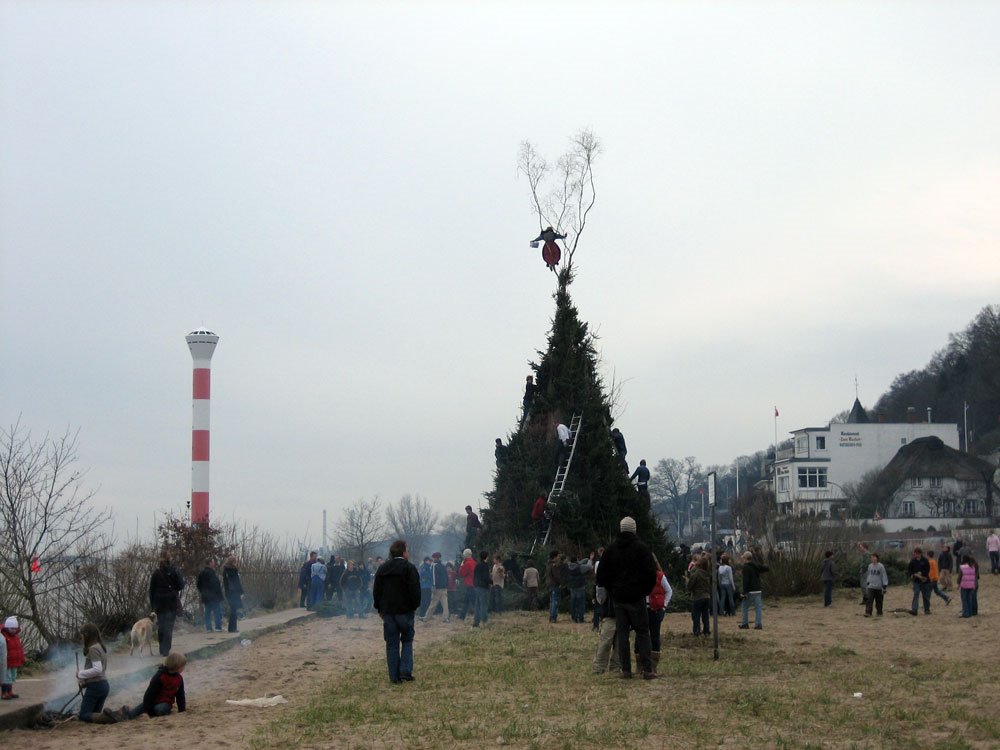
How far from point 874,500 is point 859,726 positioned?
9430 centimetres

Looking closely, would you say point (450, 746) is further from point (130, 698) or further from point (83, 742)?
point (130, 698)

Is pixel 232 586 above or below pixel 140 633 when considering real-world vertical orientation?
above

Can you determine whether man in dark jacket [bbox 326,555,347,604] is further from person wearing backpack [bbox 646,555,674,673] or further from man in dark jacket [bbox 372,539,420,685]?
man in dark jacket [bbox 372,539,420,685]

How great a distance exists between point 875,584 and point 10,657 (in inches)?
764

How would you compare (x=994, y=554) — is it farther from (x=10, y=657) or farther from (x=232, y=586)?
(x=10, y=657)

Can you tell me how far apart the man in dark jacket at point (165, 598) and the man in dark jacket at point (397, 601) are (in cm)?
531

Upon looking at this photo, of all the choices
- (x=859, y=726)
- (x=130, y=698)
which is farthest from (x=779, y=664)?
(x=130, y=698)

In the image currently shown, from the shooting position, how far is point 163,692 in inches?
496

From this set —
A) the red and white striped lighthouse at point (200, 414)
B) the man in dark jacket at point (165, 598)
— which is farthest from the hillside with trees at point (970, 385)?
the man in dark jacket at point (165, 598)

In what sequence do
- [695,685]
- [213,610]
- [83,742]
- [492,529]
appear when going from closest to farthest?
[83,742] → [695,685] → [213,610] → [492,529]

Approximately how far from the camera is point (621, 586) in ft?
42.8

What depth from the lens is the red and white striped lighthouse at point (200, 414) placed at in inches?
1848

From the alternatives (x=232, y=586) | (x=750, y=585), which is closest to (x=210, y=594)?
(x=232, y=586)

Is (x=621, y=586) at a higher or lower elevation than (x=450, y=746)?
higher
